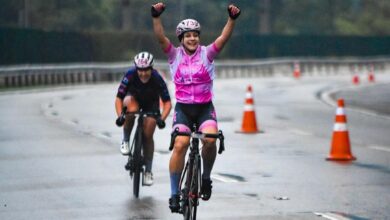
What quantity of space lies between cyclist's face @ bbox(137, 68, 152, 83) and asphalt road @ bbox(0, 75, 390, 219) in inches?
47.9

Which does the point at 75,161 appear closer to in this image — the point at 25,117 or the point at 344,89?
the point at 25,117

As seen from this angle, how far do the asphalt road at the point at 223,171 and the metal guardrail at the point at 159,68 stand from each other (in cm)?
2080

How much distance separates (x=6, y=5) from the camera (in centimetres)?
7856

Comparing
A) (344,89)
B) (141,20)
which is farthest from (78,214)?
(141,20)

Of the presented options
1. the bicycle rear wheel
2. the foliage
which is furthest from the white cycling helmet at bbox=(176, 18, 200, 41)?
the foliage

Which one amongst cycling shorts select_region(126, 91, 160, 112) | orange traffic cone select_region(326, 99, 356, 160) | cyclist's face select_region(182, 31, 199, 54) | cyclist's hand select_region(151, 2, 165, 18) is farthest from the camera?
orange traffic cone select_region(326, 99, 356, 160)

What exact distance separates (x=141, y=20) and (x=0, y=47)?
57.8 m

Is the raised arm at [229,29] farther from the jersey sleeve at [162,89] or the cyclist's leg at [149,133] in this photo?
the cyclist's leg at [149,133]

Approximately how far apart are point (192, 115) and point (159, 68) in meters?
54.5

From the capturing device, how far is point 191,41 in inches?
447

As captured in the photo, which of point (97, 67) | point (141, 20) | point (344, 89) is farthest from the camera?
point (141, 20)

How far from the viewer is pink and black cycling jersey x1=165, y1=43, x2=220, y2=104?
11.4 metres

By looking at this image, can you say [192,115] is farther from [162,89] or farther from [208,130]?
[162,89]

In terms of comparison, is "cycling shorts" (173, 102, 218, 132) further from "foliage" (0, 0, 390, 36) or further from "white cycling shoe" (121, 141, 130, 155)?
"foliage" (0, 0, 390, 36)
